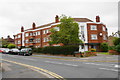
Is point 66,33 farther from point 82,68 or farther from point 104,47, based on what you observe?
point 82,68

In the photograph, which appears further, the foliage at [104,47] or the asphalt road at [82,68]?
the foliage at [104,47]

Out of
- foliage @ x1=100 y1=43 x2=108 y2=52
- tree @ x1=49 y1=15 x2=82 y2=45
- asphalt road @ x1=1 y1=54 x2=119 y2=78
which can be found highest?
tree @ x1=49 y1=15 x2=82 y2=45

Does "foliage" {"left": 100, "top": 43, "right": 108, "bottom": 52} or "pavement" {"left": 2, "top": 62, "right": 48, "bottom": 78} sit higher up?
"foliage" {"left": 100, "top": 43, "right": 108, "bottom": 52}

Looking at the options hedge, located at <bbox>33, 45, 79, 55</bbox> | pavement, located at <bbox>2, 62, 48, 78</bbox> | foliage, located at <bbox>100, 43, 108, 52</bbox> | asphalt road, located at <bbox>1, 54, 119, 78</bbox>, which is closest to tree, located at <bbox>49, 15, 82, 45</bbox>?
hedge, located at <bbox>33, 45, 79, 55</bbox>

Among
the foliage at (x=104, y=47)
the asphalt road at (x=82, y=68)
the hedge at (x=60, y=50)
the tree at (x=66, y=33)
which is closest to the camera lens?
the asphalt road at (x=82, y=68)

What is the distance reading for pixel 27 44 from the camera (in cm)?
6016

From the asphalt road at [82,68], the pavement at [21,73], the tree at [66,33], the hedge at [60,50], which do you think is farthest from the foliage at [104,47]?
the pavement at [21,73]

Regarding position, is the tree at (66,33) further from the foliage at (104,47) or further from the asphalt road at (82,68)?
the foliage at (104,47)

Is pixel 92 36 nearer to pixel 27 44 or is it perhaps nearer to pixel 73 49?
pixel 73 49

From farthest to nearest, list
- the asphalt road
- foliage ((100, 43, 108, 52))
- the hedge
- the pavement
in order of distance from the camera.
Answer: foliage ((100, 43, 108, 52)) → the hedge → the asphalt road → the pavement

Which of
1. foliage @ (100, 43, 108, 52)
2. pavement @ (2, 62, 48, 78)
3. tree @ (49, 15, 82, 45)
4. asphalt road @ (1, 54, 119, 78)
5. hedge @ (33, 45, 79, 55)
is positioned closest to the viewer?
pavement @ (2, 62, 48, 78)

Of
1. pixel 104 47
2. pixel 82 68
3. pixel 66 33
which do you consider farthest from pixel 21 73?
pixel 104 47

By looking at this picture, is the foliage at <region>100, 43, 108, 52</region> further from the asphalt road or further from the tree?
the asphalt road

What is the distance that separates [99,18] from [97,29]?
14.8ft
